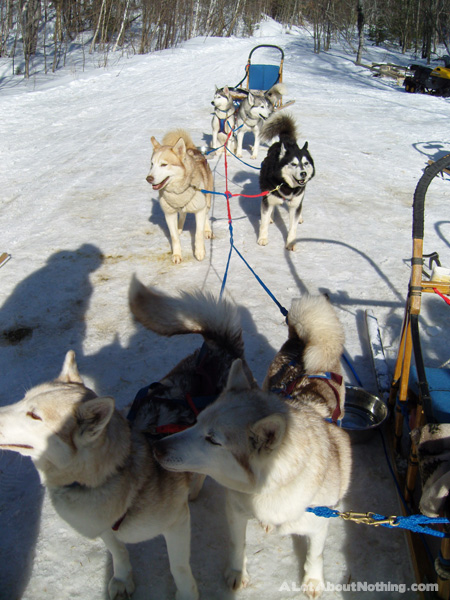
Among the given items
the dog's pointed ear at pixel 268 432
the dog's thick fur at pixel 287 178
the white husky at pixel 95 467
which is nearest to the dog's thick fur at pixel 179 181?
the dog's thick fur at pixel 287 178

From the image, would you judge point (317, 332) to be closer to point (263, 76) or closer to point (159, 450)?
point (159, 450)

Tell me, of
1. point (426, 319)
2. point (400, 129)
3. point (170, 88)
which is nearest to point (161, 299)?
point (426, 319)

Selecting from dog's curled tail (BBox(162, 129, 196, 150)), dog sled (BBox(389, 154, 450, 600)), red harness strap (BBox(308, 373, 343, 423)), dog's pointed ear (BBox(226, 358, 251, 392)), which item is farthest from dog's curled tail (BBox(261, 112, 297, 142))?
dog's pointed ear (BBox(226, 358, 251, 392))

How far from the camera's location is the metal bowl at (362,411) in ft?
8.23

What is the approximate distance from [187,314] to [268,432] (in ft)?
2.58

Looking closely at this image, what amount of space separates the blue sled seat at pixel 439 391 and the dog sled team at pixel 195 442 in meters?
0.48

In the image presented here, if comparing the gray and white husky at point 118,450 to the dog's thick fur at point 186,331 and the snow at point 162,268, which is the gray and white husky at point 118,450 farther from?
the snow at point 162,268

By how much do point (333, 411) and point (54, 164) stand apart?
6981mm

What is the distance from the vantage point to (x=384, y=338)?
139 inches

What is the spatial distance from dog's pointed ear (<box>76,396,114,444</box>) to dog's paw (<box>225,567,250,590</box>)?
1.04 meters

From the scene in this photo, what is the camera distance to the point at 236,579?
1.88 m

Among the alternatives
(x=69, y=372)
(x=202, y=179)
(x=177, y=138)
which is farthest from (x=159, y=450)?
(x=177, y=138)

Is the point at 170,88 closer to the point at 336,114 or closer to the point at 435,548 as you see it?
the point at 336,114

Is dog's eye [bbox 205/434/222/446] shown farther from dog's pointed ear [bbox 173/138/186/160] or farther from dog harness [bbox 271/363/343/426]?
dog's pointed ear [bbox 173/138/186/160]
